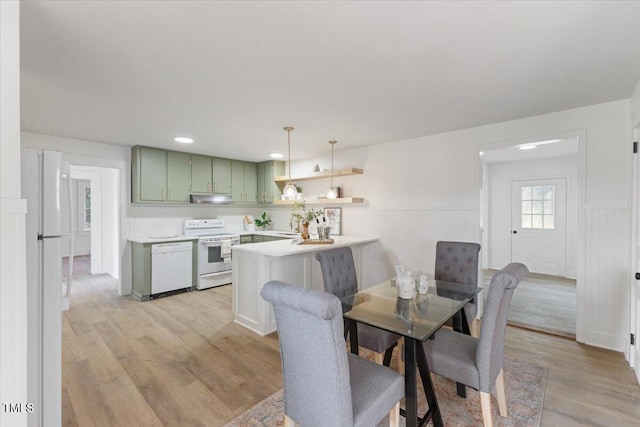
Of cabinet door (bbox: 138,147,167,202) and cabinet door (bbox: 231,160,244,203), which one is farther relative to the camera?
cabinet door (bbox: 231,160,244,203)

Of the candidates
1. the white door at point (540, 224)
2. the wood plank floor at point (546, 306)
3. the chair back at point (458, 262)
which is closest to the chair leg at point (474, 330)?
the chair back at point (458, 262)

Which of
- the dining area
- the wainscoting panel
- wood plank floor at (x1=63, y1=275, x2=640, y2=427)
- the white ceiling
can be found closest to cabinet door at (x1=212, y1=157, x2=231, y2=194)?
the white ceiling

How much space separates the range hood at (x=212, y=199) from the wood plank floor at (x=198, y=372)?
1.96m

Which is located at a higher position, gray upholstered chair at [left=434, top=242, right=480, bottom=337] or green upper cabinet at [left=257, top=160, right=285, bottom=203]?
green upper cabinet at [left=257, top=160, right=285, bottom=203]

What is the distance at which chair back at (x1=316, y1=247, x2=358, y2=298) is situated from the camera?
2432mm

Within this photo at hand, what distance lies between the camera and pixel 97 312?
3.78m

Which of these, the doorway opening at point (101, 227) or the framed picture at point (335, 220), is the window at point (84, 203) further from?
the framed picture at point (335, 220)

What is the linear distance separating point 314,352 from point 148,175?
426cm

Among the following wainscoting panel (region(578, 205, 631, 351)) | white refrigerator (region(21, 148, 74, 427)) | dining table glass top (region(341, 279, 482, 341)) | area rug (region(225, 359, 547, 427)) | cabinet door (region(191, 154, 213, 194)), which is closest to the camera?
white refrigerator (region(21, 148, 74, 427))

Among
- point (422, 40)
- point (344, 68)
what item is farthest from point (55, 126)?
point (422, 40)

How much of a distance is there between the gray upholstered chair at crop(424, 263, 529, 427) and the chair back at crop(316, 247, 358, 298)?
0.86 m

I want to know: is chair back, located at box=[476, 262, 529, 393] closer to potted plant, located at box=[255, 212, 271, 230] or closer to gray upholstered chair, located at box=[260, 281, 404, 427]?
gray upholstered chair, located at box=[260, 281, 404, 427]

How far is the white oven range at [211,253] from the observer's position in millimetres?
4805

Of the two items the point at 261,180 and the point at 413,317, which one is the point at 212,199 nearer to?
the point at 261,180
